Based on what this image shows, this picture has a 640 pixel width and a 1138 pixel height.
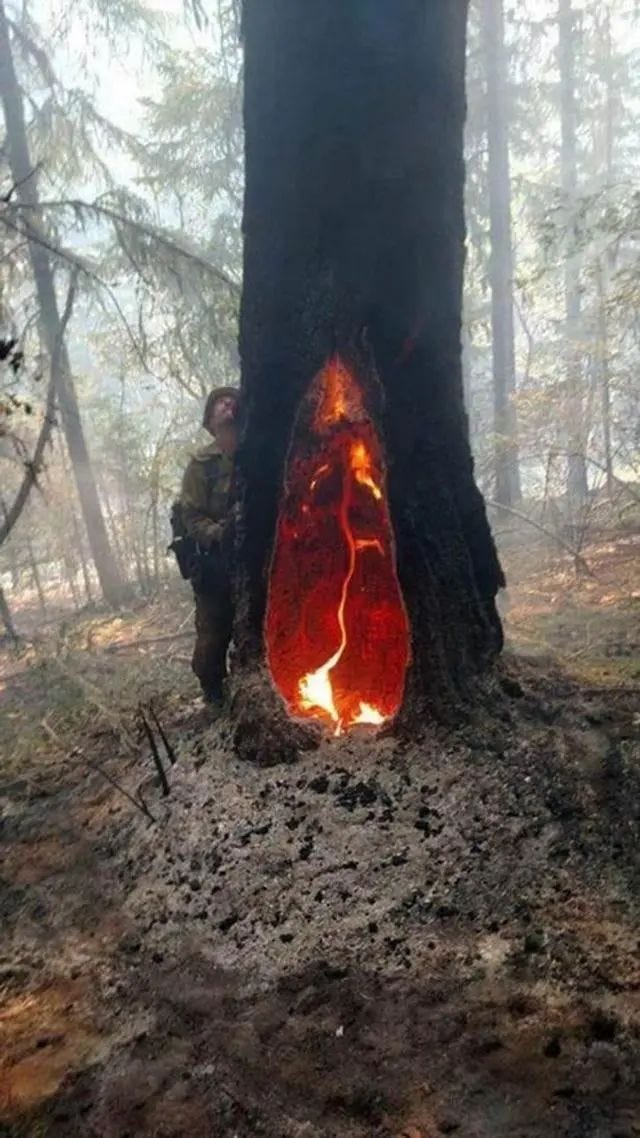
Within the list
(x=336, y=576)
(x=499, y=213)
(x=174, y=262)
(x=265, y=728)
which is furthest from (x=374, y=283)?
(x=499, y=213)

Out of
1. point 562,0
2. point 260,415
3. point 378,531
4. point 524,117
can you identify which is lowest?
point 378,531

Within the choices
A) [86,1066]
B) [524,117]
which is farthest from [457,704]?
[524,117]

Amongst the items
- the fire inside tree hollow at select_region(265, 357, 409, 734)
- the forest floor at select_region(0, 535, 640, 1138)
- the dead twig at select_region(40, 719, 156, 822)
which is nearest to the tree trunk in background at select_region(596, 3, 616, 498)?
the fire inside tree hollow at select_region(265, 357, 409, 734)

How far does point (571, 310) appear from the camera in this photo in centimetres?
2617

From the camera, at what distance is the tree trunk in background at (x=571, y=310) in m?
13.6

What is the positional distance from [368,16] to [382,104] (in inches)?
15.9

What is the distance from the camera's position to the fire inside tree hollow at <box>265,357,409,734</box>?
12.4 ft

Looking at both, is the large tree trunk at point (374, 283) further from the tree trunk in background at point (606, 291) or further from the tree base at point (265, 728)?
the tree trunk in background at point (606, 291)

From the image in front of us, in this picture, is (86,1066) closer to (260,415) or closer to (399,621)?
(399,621)

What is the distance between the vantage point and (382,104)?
3.53 meters

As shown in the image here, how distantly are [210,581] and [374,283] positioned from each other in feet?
7.04

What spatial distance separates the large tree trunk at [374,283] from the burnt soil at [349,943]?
0.40 meters

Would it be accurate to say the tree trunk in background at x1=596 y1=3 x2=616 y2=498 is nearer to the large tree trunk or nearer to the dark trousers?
the large tree trunk

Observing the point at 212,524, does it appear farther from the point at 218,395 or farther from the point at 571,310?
the point at 571,310
